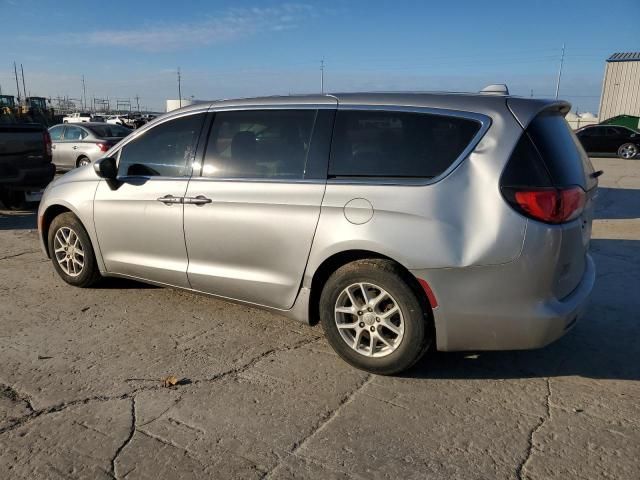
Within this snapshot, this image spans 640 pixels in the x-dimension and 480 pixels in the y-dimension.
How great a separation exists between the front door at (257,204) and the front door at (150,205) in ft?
0.53

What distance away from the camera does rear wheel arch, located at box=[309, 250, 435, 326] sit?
10.6ft

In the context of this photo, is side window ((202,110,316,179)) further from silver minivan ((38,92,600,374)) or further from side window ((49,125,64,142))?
side window ((49,125,64,142))

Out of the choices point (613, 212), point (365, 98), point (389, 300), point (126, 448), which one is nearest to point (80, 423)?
point (126, 448)

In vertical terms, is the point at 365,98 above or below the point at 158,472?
above

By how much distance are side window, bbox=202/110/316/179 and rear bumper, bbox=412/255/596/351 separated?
125cm

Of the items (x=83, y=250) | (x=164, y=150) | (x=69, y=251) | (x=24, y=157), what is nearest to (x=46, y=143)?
(x=24, y=157)

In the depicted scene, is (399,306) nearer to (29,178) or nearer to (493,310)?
(493,310)

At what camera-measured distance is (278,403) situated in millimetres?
3141

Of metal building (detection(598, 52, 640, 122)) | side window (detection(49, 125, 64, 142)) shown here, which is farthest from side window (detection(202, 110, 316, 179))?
metal building (detection(598, 52, 640, 122))

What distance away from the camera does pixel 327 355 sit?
380cm

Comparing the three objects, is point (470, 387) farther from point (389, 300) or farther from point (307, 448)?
point (307, 448)

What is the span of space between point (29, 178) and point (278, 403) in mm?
7511

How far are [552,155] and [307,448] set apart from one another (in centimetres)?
213

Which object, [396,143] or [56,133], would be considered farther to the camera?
[56,133]
